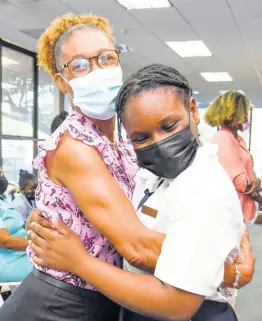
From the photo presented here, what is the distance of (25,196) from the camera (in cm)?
368


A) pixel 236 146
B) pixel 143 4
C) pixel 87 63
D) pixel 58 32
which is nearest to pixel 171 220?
pixel 87 63

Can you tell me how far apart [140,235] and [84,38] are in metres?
0.59

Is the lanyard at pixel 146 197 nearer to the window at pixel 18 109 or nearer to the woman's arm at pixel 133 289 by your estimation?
the woman's arm at pixel 133 289

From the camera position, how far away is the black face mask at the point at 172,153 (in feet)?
2.91

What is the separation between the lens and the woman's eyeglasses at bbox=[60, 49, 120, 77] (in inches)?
44.6

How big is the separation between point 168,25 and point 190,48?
132 cm

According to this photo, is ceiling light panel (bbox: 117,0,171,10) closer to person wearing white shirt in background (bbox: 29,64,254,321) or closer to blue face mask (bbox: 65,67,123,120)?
blue face mask (bbox: 65,67,123,120)

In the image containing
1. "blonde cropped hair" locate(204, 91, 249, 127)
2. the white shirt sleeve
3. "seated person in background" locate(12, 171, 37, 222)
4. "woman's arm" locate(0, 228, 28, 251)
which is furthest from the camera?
"seated person in background" locate(12, 171, 37, 222)

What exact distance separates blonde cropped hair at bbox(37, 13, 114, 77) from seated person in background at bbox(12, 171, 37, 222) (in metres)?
2.39

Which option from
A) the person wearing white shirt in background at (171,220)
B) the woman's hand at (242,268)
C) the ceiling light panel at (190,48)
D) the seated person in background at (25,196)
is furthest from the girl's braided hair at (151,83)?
the ceiling light panel at (190,48)

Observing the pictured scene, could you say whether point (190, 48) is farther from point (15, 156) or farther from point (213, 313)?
point (213, 313)

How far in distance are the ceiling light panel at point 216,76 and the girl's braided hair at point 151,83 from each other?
7631 mm

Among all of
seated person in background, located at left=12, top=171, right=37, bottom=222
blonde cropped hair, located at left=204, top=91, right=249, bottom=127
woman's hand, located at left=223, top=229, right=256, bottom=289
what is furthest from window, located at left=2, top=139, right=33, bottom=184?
woman's hand, located at left=223, top=229, right=256, bottom=289

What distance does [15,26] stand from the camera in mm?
5133
